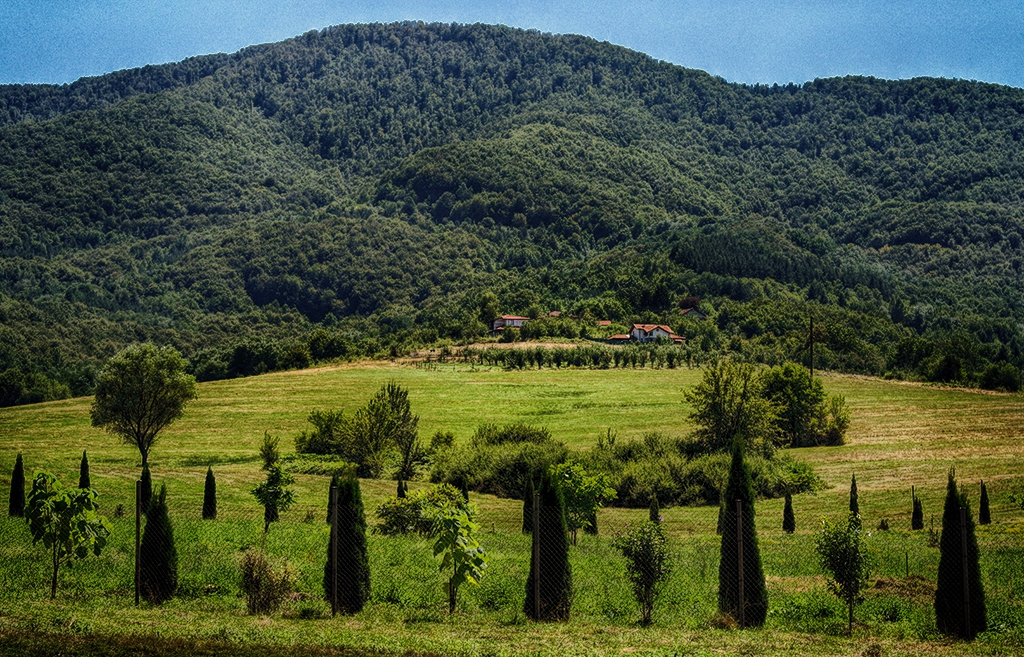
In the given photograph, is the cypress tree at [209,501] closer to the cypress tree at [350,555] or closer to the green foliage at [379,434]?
the cypress tree at [350,555]

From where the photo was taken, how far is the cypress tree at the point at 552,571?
616 inches

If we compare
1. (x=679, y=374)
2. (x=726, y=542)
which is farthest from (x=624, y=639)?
(x=679, y=374)

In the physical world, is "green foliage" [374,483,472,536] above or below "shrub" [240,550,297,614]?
below

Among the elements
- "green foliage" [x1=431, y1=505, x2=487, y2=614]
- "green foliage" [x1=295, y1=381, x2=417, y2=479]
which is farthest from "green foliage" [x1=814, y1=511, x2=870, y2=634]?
"green foliage" [x1=295, y1=381, x2=417, y2=479]

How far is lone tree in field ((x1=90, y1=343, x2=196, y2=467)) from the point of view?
48.7 m

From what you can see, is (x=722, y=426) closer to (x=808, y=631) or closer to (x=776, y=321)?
(x=808, y=631)

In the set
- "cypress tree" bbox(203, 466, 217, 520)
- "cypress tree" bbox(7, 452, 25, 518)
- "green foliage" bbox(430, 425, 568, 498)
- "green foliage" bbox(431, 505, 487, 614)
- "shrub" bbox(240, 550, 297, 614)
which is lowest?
"green foliage" bbox(430, 425, 568, 498)

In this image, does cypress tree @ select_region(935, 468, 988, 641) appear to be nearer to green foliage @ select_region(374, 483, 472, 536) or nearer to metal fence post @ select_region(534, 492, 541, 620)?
metal fence post @ select_region(534, 492, 541, 620)

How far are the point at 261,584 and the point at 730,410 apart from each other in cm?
4933

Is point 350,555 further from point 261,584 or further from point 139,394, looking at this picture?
point 139,394

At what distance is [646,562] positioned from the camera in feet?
52.7

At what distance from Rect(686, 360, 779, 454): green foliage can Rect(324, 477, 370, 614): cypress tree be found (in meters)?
44.8

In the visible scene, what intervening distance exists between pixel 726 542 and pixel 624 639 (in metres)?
3.71

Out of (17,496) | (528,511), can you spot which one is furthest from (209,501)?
(528,511)
